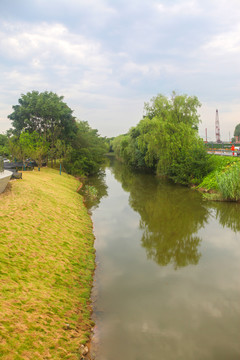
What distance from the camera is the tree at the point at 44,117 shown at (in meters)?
35.6

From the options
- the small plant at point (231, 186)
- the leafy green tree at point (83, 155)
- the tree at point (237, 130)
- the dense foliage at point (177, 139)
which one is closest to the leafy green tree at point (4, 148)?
the leafy green tree at point (83, 155)

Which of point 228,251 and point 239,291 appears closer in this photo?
point 239,291

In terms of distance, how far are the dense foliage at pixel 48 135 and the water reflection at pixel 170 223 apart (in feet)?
46.2

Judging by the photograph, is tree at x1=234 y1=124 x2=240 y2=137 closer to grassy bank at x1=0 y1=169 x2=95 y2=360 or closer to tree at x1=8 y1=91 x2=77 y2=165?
tree at x1=8 y1=91 x2=77 y2=165

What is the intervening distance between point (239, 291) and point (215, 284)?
3.12 feet

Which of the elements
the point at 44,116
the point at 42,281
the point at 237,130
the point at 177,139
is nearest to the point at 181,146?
the point at 177,139

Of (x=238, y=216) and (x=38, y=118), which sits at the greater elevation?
(x=38, y=118)

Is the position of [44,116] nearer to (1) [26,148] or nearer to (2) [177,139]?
(1) [26,148]

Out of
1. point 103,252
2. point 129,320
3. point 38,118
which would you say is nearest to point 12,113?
point 38,118

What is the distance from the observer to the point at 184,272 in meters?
11.5

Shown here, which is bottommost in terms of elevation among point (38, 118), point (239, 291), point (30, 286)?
point (239, 291)

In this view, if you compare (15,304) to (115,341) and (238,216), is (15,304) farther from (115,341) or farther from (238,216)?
(238,216)

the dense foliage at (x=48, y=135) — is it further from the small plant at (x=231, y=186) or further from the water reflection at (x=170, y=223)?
the small plant at (x=231, y=186)

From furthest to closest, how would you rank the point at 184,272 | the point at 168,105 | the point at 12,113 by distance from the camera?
1. the point at 168,105
2. the point at 12,113
3. the point at 184,272
